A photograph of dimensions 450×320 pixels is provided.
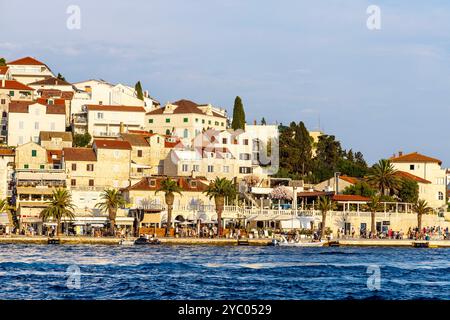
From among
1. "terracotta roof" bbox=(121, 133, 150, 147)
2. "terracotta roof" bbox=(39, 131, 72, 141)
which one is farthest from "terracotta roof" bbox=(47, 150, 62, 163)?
"terracotta roof" bbox=(121, 133, 150, 147)

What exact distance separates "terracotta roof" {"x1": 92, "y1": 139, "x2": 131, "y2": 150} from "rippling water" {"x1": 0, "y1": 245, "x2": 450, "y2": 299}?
34.5 metres

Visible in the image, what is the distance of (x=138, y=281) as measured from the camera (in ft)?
126

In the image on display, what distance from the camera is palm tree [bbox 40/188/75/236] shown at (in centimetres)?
8093

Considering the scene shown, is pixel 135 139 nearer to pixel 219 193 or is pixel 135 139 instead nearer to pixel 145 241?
pixel 219 193

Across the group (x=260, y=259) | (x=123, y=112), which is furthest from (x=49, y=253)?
(x=123, y=112)

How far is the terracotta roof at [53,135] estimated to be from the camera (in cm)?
10522

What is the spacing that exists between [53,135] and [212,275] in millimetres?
67338

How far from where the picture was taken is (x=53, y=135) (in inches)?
4195

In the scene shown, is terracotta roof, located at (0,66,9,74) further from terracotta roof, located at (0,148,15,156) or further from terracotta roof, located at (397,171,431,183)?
terracotta roof, located at (397,171,431,183)

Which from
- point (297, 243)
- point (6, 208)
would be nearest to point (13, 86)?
point (6, 208)

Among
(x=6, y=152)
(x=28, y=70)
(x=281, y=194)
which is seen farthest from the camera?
(x=28, y=70)

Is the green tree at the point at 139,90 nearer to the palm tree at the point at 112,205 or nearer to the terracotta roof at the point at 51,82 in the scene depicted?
the terracotta roof at the point at 51,82

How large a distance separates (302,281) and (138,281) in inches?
285
